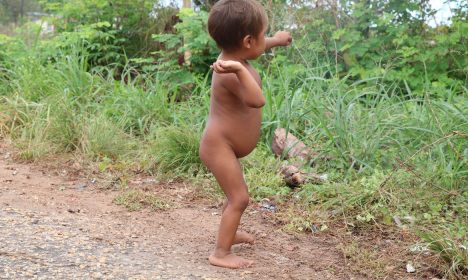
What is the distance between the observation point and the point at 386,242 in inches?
147

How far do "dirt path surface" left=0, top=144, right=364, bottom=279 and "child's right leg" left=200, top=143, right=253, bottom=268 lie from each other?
0.12 meters

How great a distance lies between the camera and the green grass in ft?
13.4

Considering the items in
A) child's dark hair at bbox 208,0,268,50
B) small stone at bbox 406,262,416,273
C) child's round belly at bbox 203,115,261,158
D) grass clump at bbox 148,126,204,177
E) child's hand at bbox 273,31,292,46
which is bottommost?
grass clump at bbox 148,126,204,177

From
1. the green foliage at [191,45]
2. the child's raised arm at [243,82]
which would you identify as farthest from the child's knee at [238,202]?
the green foliage at [191,45]

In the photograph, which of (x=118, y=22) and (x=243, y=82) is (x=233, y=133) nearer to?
(x=243, y=82)

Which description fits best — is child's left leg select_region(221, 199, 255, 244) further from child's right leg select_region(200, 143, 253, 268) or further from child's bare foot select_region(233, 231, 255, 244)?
child's right leg select_region(200, 143, 253, 268)

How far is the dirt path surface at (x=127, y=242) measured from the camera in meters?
3.09

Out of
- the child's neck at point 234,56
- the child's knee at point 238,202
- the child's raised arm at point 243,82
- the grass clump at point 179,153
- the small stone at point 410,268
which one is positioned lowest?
the grass clump at point 179,153

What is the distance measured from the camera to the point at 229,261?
129 inches

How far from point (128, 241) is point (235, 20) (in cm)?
138

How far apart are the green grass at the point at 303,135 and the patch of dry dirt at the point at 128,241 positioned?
0.77ft

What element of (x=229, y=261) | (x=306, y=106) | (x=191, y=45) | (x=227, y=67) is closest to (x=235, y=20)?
(x=227, y=67)

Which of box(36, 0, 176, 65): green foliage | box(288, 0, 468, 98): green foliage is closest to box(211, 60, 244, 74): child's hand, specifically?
box(288, 0, 468, 98): green foliage

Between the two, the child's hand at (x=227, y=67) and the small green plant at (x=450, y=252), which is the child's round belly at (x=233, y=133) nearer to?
the child's hand at (x=227, y=67)
